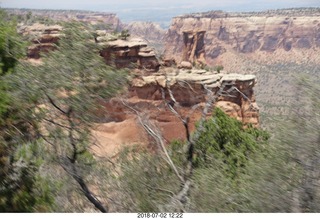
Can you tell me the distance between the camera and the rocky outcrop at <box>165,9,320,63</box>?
96.5 meters

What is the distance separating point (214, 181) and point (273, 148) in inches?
49.3

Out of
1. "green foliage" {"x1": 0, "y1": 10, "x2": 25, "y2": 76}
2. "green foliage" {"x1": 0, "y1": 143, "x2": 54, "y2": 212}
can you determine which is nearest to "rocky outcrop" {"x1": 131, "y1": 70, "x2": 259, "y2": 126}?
"green foliage" {"x1": 0, "y1": 10, "x2": 25, "y2": 76}

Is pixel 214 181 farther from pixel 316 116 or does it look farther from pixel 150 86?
pixel 150 86

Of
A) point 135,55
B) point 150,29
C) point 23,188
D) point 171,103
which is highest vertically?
point 23,188

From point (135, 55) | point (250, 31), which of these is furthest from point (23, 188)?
point (250, 31)

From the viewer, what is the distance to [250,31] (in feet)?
330

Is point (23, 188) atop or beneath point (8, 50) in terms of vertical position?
beneath

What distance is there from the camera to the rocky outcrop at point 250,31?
96500 mm

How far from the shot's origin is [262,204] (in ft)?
16.3

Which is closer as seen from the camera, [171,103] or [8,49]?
[8,49]

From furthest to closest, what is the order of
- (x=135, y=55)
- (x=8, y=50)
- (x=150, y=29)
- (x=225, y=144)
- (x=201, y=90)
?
1. (x=150, y=29)
2. (x=135, y=55)
3. (x=201, y=90)
4. (x=225, y=144)
5. (x=8, y=50)

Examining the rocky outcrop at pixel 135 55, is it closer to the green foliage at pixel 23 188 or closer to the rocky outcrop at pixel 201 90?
the rocky outcrop at pixel 201 90

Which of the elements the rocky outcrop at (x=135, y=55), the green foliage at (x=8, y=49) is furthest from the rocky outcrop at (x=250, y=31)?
the green foliage at (x=8, y=49)

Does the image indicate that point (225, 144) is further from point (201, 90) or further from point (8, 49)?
point (201, 90)
